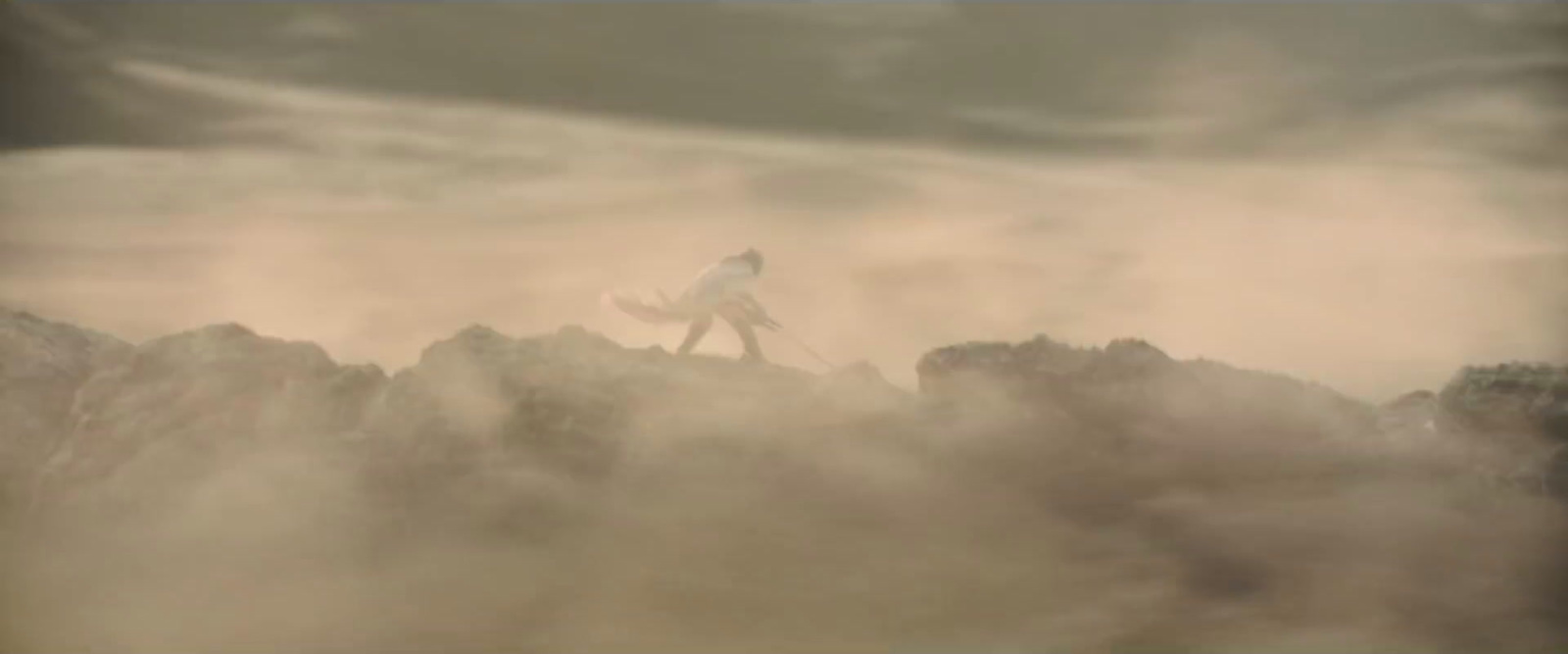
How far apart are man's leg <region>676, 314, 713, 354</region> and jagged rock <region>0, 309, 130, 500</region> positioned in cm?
152

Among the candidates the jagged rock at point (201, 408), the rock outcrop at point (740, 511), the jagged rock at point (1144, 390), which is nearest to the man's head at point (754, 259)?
the rock outcrop at point (740, 511)

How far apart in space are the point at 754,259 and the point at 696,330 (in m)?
0.25

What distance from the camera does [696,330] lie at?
12.7 ft

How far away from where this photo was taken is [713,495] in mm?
3676

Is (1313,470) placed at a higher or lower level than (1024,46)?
lower

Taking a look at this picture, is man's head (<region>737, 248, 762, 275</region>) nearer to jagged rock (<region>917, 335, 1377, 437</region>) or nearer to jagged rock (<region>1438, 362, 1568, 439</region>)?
jagged rock (<region>917, 335, 1377, 437</region>)

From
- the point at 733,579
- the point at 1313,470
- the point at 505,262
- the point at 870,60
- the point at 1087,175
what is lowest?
the point at 733,579

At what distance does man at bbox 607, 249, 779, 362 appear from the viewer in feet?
12.6

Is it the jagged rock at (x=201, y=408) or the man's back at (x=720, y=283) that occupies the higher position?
the man's back at (x=720, y=283)

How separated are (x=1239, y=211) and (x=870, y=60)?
1091 millimetres

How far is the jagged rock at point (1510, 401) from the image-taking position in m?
3.67

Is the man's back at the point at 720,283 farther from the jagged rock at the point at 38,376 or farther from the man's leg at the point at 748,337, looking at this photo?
the jagged rock at the point at 38,376

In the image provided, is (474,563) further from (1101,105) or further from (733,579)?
(1101,105)

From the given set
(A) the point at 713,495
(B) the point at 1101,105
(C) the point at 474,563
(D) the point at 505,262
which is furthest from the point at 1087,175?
(C) the point at 474,563
